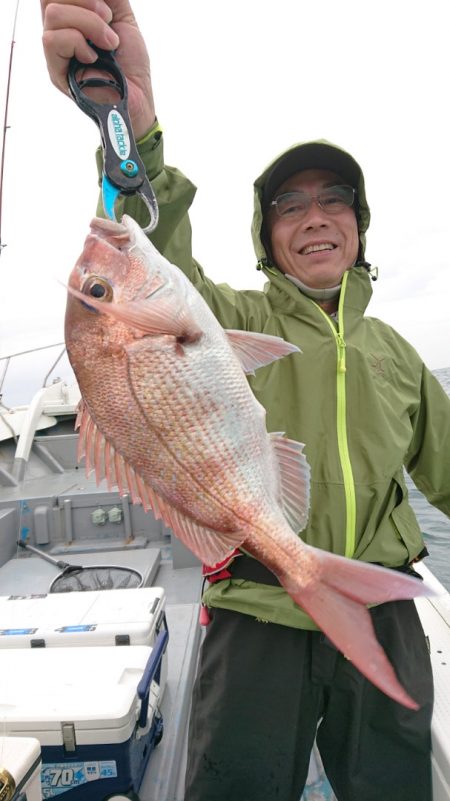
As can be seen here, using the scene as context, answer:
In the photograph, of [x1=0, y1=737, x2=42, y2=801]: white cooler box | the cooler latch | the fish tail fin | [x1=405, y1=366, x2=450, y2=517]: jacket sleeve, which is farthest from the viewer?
[x1=405, y1=366, x2=450, y2=517]: jacket sleeve

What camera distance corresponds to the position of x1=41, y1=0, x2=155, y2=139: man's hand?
4.47 ft

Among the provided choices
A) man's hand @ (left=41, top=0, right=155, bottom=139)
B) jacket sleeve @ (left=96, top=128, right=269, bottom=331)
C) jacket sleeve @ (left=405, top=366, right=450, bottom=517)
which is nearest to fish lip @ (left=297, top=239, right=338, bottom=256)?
jacket sleeve @ (left=96, top=128, right=269, bottom=331)

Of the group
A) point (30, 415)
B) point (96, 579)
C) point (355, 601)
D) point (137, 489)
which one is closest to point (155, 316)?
point (137, 489)

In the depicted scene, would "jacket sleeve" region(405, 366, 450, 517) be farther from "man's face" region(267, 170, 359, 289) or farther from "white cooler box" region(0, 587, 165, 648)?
"white cooler box" region(0, 587, 165, 648)

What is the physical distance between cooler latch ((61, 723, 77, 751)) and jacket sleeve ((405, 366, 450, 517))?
1987 mm

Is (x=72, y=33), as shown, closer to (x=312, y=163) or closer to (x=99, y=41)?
(x=99, y=41)

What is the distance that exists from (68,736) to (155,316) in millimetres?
1732

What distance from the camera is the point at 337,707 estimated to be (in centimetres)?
197

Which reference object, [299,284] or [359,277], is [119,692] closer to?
[299,284]

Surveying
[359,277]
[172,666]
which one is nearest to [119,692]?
[172,666]

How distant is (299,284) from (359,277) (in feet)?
1.11

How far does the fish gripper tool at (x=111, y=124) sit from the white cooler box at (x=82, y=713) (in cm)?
193

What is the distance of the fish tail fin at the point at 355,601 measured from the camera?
1168mm

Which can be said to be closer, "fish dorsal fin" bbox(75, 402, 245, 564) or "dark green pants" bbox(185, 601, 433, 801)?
"fish dorsal fin" bbox(75, 402, 245, 564)
